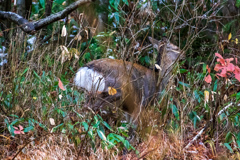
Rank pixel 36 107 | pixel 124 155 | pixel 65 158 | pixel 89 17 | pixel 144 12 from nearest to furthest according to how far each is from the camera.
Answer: pixel 65 158 → pixel 124 155 → pixel 36 107 → pixel 144 12 → pixel 89 17

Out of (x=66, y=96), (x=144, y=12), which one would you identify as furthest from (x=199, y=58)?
(x=66, y=96)

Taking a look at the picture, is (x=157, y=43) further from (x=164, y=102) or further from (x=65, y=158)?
(x=65, y=158)

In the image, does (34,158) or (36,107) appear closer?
(34,158)

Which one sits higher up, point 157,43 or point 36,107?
point 157,43

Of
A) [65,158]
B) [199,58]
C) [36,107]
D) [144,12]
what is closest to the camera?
[65,158]

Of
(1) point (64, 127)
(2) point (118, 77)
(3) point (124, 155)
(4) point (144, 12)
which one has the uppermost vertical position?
(4) point (144, 12)

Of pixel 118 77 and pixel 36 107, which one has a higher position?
pixel 118 77

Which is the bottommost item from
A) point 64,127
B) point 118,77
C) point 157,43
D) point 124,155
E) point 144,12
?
point 124,155

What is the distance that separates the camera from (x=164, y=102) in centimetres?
418

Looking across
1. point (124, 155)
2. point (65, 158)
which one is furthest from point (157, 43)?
point (65, 158)

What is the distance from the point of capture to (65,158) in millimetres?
3113

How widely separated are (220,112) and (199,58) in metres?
1.95

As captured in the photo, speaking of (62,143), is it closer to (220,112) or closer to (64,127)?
(64,127)

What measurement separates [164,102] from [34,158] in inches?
72.0
